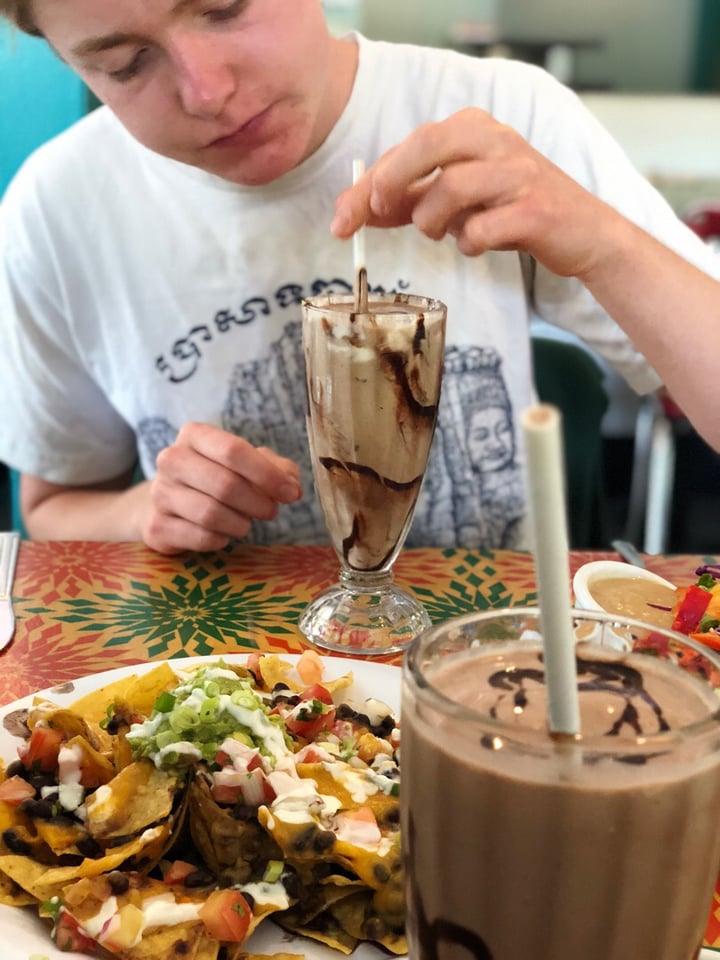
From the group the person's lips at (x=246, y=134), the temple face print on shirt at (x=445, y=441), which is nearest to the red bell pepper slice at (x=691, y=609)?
the temple face print on shirt at (x=445, y=441)

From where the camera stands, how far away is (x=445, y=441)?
1.51 m

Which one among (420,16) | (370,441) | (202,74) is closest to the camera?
(370,441)

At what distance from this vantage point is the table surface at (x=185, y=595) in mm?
962

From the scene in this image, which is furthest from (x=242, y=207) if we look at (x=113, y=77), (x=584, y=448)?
(x=584, y=448)

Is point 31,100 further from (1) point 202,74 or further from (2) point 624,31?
(2) point 624,31

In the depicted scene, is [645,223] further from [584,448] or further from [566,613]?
[566,613]

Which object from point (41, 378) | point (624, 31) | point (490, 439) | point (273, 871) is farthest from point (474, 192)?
point (624, 31)

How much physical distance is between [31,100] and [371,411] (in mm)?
1487

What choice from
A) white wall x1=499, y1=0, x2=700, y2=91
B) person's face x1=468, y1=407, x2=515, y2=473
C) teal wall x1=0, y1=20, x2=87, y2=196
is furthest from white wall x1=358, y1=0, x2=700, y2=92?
person's face x1=468, y1=407, x2=515, y2=473

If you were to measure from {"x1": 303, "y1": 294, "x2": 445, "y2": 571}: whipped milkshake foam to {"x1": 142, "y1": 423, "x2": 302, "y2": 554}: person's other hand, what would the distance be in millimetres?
Answer: 115

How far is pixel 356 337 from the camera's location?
3.05 ft

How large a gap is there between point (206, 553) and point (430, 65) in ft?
2.73

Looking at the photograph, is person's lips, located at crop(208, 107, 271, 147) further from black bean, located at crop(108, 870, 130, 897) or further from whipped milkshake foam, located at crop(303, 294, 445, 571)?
black bean, located at crop(108, 870, 130, 897)

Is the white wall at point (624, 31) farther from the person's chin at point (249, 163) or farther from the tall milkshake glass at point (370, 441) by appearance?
the tall milkshake glass at point (370, 441)
